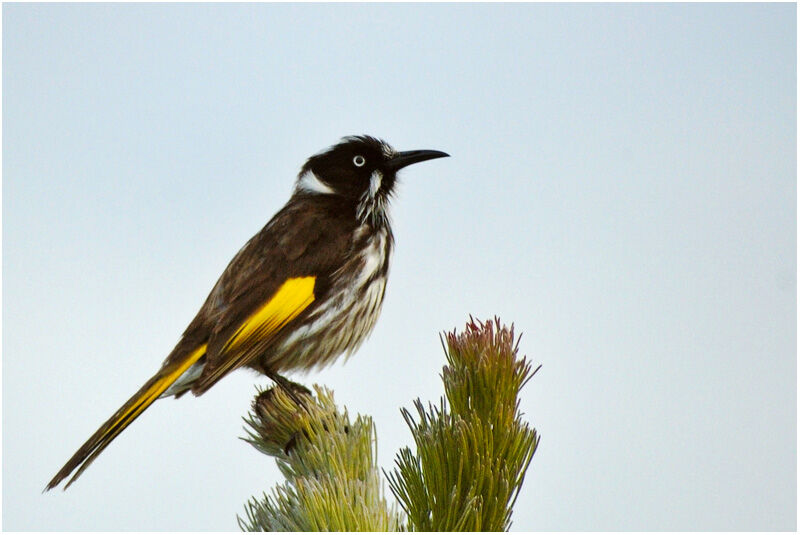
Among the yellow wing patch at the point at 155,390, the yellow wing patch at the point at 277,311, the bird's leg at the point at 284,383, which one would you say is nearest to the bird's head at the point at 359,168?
the yellow wing patch at the point at 277,311

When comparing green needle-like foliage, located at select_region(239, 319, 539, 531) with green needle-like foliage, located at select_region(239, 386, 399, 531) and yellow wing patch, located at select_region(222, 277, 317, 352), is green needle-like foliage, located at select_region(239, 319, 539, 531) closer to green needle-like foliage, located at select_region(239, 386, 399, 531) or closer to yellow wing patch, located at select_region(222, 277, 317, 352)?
green needle-like foliage, located at select_region(239, 386, 399, 531)

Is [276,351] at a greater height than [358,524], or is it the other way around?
[276,351]

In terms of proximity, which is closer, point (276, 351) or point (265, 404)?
point (265, 404)

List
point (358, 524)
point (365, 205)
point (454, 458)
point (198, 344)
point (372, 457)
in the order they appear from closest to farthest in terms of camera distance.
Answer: point (358, 524) < point (454, 458) < point (372, 457) < point (198, 344) < point (365, 205)

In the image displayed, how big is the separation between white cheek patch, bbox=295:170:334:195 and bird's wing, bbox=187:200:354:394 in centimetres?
59

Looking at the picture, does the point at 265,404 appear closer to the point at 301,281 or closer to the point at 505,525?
the point at 505,525

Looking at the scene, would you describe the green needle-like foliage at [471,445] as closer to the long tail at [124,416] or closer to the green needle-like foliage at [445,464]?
the green needle-like foliage at [445,464]

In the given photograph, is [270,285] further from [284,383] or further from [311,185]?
[311,185]

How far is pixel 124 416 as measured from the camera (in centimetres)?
418

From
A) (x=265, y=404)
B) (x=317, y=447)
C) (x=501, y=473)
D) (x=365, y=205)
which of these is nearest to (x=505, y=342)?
(x=501, y=473)

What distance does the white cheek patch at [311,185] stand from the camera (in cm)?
613

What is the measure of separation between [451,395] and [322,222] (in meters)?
2.49

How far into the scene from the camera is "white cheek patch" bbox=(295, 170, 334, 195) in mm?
6132

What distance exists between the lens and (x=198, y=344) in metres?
4.71
